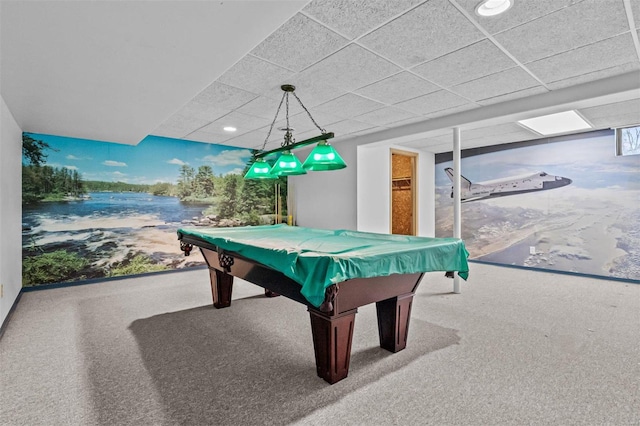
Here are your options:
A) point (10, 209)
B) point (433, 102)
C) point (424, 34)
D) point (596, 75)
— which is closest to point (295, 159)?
point (424, 34)

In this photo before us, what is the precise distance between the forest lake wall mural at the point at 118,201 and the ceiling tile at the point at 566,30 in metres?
5.09

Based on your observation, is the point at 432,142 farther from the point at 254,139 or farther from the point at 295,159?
the point at 295,159

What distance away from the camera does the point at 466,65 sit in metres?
2.80

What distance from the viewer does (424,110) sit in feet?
13.5

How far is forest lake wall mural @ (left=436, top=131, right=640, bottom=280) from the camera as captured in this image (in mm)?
4922

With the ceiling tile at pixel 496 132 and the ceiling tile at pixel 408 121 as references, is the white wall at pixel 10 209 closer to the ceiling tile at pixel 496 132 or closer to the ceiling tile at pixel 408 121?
the ceiling tile at pixel 408 121

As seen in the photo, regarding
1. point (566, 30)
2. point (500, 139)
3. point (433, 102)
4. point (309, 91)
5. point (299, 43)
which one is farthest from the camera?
point (500, 139)

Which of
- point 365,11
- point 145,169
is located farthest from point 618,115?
point 145,169

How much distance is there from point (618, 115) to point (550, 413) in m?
4.52

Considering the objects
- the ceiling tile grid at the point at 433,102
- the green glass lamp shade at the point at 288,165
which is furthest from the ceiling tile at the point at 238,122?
the ceiling tile grid at the point at 433,102

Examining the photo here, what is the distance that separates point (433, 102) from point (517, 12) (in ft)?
5.76

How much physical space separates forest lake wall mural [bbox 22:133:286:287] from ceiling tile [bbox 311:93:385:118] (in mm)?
2958

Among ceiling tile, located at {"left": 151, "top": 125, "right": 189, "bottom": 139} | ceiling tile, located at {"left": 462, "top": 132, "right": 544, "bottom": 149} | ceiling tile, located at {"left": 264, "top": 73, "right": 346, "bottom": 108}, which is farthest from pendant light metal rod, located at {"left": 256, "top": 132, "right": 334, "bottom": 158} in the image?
ceiling tile, located at {"left": 462, "top": 132, "right": 544, "bottom": 149}

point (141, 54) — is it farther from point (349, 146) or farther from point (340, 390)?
point (349, 146)
